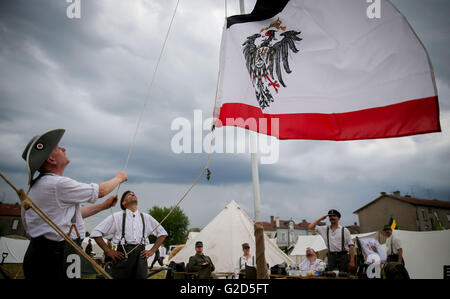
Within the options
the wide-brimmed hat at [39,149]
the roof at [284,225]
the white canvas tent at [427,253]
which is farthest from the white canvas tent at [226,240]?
the roof at [284,225]

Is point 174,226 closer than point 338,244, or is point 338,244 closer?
point 338,244

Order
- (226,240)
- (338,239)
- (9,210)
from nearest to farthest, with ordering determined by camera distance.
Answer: (338,239) → (226,240) → (9,210)

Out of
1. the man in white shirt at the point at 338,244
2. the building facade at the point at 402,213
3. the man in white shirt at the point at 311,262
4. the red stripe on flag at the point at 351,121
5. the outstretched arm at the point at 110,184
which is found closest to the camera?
the outstretched arm at the point at 110,184

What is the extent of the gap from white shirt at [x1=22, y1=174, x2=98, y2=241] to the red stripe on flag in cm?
198

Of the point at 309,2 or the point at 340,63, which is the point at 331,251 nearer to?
the point at 340,63

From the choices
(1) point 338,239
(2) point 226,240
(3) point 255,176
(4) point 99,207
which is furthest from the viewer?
(2) point 226,240

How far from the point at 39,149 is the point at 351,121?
342 cm

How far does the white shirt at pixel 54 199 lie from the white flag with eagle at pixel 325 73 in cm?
197

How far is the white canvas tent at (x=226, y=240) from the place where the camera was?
9977 millimetres

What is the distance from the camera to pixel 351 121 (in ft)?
11.1

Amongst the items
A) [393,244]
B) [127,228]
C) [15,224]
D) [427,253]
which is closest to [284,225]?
[15,224]

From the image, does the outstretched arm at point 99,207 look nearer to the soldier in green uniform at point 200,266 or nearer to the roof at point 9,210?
the soldier in green uniform at point 200,266

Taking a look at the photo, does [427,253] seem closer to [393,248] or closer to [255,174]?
[393,248]

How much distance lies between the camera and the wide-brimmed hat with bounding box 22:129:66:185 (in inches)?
74.3
